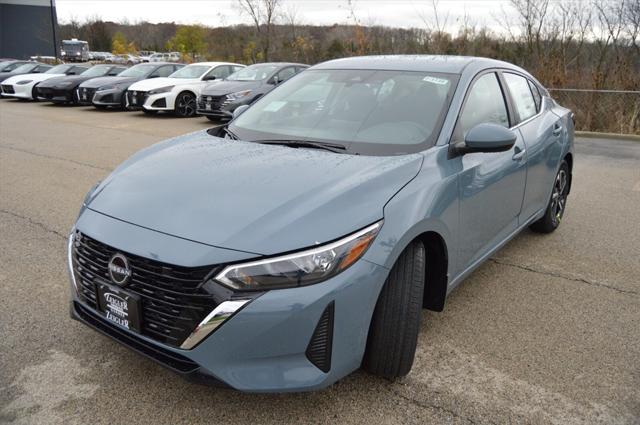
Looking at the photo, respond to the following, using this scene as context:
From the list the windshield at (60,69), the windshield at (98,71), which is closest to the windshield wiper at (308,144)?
the windshield at (98,71)

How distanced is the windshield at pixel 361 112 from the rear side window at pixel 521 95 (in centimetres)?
93

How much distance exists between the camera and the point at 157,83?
14727 millimetres

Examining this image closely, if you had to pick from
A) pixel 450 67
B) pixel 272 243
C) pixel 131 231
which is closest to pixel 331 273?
pixel 272 243

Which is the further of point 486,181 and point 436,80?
point 436,80

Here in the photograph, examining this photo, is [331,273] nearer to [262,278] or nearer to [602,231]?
[262,278]

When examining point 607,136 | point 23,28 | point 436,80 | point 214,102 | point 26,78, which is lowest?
point 607,136

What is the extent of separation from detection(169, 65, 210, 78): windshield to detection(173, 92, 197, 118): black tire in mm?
954

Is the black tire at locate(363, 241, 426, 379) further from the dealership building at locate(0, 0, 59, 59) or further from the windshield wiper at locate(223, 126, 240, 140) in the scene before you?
the dealership building at locate(0, 0, 59, 59)

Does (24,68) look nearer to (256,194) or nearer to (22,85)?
(22,85)

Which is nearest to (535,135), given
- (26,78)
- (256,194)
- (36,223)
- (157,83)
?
(256,194)

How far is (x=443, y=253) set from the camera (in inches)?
111

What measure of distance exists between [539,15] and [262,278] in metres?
15.2

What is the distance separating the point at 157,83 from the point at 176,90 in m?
0.82

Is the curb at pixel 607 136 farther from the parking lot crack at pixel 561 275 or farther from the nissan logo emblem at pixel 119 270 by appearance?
the nissan logo emblem at pixel 119 270
